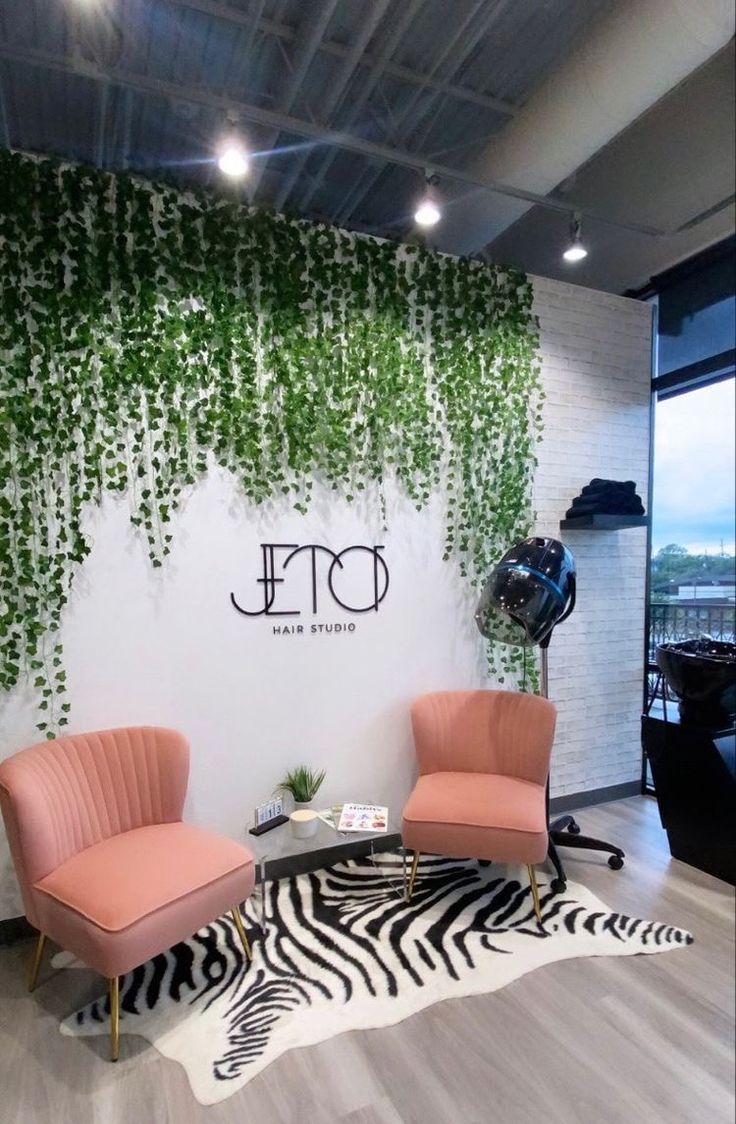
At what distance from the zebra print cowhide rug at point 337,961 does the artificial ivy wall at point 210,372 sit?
40.8 inches

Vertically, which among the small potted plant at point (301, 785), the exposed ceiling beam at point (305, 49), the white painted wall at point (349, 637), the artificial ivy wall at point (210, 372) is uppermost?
the exposed ceiling beam at point (305, 49)

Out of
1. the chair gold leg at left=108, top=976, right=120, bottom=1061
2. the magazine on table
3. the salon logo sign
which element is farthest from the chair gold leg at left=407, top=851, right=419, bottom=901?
the chair gold leg at left=108, top=976, right=120, bottom=1061

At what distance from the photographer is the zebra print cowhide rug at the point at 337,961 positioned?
175 cm

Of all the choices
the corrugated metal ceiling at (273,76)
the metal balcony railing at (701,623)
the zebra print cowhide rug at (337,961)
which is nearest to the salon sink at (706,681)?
the metal balcony railing at (701,623)

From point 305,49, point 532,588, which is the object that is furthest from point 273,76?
point 532,588

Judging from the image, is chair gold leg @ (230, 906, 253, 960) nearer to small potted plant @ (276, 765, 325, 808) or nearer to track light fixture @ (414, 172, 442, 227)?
small potted plant @ (276, 765, 325, 808)

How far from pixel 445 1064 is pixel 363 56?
3302 mm

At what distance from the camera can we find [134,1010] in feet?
6.10

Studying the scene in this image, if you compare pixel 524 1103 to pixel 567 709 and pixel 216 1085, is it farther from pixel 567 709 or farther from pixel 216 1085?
pixel 567 709

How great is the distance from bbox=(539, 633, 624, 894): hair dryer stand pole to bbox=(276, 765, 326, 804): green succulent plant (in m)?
1.03

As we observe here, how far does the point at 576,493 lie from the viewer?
323cm

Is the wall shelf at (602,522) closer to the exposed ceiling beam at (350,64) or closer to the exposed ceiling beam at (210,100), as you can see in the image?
the exposed ceiling beam at (210,100)

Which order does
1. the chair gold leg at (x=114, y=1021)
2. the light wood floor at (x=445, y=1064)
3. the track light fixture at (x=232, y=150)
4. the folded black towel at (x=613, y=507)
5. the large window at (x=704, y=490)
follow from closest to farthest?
the large window at (x=704, y=490) < the light wood floor at (x=445, y=1064) < the chair gold leg at (x=114, y=1021) < the track light fixture at (x=232, y=150) < the folded black towel at (x=613, y=507)

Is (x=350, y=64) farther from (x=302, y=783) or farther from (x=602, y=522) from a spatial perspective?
(x=302, y=783)
